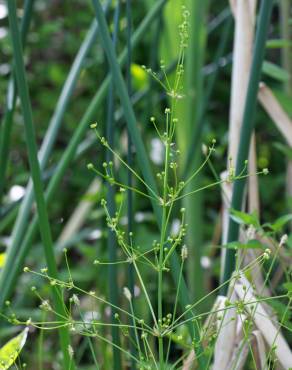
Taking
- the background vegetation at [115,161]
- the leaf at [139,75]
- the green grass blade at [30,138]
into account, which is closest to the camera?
the green grass blade at [30,138]

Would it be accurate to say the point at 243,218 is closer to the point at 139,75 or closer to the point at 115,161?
the point at 115,161

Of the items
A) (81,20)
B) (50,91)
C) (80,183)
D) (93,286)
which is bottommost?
(93,286)

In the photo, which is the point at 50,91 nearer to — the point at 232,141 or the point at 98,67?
the point at 98,67

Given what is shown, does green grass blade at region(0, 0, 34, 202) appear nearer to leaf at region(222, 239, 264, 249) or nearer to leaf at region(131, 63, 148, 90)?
leaf at region(222, 239, 264, 249)

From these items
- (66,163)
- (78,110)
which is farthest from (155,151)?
(66,163)

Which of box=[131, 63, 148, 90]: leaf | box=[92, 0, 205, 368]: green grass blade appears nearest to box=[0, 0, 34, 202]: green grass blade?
box=[92, 0, 205, 368]: green grass blade

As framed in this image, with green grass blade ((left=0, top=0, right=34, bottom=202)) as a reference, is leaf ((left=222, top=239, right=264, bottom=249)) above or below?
below

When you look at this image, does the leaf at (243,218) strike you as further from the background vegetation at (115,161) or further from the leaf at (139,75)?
the leaf at (139,75)

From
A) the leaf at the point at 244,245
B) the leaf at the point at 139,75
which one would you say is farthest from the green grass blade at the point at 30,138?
the leaf at the point at 139,75
